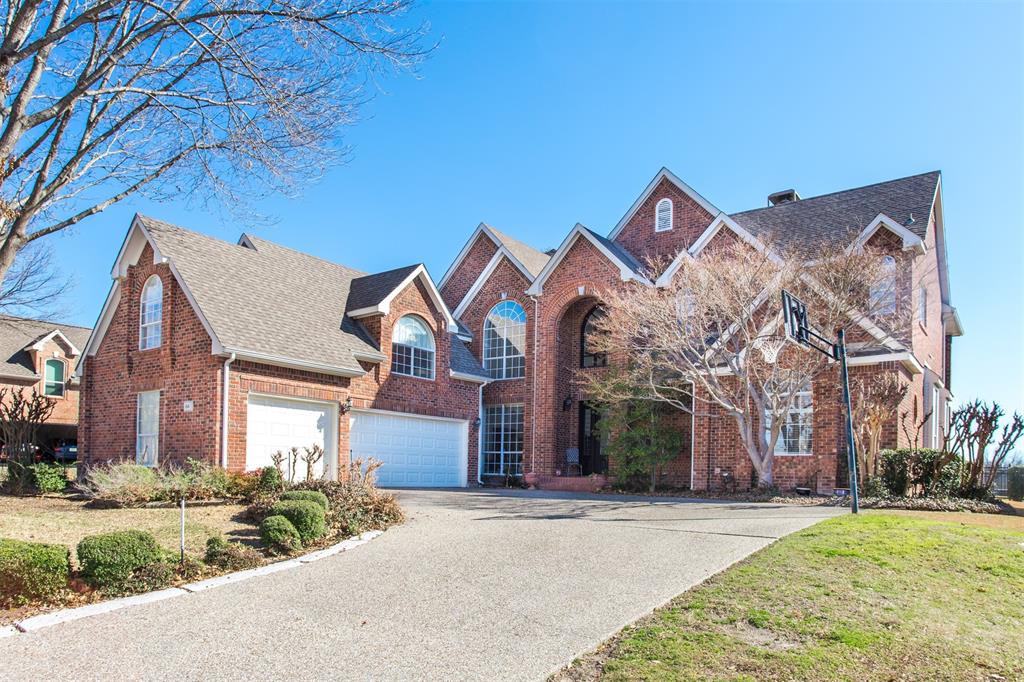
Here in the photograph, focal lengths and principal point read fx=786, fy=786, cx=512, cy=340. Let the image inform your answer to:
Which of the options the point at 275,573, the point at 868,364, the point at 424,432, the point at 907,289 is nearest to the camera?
the point at 275,573

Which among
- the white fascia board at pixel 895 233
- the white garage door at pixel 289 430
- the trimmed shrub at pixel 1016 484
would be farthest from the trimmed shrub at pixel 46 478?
the trimmed shrub at pixel 1016 484

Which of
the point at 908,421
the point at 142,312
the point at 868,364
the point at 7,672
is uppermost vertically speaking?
the point at 142,312

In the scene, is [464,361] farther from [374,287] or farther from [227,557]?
[227,557]

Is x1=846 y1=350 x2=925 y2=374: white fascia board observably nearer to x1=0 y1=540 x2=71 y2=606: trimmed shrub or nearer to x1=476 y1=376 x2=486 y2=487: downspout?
x1=476 y1=376 x2=486 y2=487: downspout

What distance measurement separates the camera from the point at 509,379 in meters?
25.9

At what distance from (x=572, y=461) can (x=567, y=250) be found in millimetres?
6574

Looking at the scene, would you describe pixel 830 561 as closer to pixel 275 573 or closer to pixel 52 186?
pixel 275 573

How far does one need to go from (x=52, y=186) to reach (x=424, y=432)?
12.7m

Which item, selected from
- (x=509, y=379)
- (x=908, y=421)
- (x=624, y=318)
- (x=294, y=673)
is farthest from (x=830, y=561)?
(x=509, y=379)

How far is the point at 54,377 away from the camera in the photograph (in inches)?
1352

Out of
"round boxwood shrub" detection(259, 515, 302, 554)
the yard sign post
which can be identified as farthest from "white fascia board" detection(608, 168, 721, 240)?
"round boxwood shrub" detection(259, 515, 302, 554)

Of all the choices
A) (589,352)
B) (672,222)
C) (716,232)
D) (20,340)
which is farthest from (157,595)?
(20,340)

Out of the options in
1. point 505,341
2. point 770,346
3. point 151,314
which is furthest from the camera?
point 505,341

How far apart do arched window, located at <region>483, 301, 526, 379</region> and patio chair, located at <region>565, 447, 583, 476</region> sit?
312 cm
